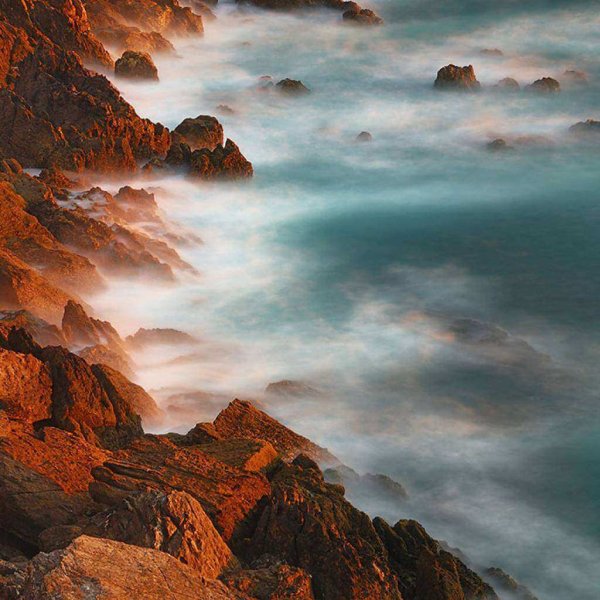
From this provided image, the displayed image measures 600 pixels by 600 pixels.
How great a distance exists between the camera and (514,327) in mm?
34312

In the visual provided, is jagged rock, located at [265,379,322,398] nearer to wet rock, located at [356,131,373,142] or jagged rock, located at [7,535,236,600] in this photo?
jagged rock, located at [7,535,236,600]

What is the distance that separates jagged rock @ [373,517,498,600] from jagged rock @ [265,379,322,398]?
9007mm

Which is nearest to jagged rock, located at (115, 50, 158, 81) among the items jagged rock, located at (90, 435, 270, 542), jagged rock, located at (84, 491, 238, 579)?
jagged rock, located at (90, 435, 270, 542)

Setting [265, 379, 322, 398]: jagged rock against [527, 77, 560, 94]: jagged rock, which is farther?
[527, 77, 560, 94]: jagged rock

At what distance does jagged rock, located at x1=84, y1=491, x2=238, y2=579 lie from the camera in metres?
14.1

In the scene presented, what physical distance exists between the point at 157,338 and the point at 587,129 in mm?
27889

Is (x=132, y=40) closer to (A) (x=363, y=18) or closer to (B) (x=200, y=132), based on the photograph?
(B) (x=200, y=132)

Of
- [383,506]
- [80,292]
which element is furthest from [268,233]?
[383,506]

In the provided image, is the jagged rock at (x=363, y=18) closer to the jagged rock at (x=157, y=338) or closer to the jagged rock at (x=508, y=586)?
the jagged rock at (x=157, y=338)

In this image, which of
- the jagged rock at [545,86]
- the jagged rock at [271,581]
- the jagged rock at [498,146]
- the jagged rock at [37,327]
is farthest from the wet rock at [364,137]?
the jagged rock at [271,581]

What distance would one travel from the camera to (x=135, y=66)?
2005 inches

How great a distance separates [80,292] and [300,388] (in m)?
6.97

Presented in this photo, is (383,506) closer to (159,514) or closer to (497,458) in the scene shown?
(497,458)

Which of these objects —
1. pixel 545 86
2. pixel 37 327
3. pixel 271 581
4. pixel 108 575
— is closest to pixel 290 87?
pixel 545 86
